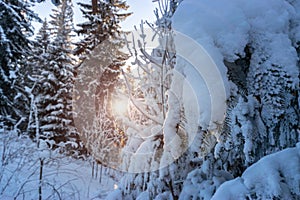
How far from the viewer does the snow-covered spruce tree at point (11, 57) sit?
8.61 metres

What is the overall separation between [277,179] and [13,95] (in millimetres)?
9346

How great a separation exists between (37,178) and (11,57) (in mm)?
5108

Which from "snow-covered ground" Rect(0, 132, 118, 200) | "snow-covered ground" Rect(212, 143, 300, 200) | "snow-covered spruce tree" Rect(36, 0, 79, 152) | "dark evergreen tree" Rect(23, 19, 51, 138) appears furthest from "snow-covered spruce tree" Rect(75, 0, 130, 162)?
"snow-covered ground" Rect(212, 143, 300, 200)

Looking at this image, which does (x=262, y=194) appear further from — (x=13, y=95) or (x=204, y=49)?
(x=13, y=95)

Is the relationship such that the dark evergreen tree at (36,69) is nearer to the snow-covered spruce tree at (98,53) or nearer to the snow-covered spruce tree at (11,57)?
the snow-covered spruce tree at (11,57)

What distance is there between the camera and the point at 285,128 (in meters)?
1.42

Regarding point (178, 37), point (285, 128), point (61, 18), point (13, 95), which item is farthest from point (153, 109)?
point (61, 18)

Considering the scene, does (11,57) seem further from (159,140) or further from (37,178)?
(159,140)

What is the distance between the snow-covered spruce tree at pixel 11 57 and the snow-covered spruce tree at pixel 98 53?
2.95 m

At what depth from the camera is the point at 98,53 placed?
11930 millimetres

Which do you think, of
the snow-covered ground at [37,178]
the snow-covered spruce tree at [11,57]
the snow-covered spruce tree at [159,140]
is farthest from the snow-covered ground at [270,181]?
the snow-covered spruce tree at [11,57]

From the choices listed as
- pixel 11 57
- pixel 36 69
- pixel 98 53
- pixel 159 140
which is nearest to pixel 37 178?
pixel 159 140

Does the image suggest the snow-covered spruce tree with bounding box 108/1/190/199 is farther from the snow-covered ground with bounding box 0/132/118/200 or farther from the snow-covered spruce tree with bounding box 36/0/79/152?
the snow-covered spruce tree with bounding box 36/0/79/152

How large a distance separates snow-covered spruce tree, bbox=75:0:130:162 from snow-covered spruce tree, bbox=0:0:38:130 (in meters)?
2.95
